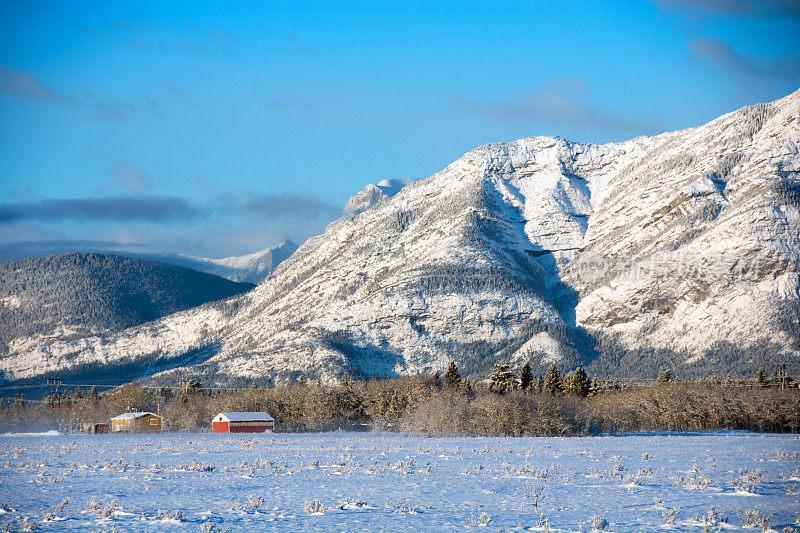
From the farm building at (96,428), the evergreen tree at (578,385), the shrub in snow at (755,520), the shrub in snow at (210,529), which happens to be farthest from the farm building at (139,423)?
the shrub in snow at (755,520)

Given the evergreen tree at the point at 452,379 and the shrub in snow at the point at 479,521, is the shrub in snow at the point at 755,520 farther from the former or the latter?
the evergreen tree at the point at 452,379

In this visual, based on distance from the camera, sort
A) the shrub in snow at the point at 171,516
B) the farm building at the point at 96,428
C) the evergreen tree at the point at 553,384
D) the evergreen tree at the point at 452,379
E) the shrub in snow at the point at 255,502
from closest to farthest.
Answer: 1. the shrub in snow at the point at 171,516
2. the shrub in snow at the point at 255,502
3. the evergreen tree at the point at 553,384
4. the farm building at the point at 96,428
5. the evergreen tree at the point at 452,379

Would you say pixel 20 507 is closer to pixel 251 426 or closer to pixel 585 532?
pixel 585 532

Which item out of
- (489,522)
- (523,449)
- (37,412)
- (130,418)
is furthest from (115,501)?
(37,412)

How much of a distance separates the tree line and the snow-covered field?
40.4 meters

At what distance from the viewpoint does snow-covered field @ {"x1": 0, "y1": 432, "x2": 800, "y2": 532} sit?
3105 centimetres

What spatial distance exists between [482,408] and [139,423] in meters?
69.4

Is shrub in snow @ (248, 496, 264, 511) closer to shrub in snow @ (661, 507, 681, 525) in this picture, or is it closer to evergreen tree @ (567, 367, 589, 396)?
shrub in snow @ (661, 507, 681, 525)

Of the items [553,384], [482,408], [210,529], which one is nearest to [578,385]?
[553,384]

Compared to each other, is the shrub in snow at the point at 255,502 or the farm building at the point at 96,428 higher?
the shrub in snow at the point at 255,502

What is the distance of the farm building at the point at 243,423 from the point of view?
425 ft

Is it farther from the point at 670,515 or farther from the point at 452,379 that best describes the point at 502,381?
the point at 670,515

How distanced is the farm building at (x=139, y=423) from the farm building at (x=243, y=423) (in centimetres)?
1363

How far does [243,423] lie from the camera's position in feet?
429
